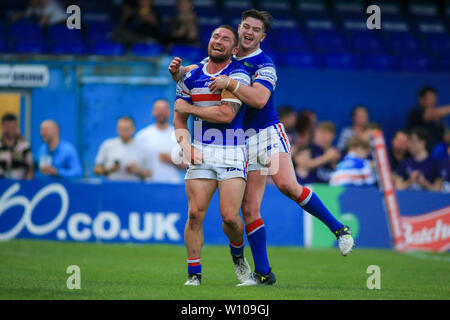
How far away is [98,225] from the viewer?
12336mm

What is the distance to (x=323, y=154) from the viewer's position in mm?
13602

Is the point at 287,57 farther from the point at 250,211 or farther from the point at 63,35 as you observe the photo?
the point at 250,211

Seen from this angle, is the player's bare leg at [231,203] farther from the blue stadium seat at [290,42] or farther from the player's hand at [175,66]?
the blue stadium seat at [290,42]

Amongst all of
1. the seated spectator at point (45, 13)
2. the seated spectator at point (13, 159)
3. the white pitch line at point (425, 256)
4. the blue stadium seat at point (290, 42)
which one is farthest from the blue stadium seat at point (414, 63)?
the seated spectator at point (13, 159)

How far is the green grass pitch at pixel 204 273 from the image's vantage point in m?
6.67

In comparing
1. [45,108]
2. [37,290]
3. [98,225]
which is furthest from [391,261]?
[45,108]

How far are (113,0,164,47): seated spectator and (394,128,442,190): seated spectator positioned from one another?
531cm

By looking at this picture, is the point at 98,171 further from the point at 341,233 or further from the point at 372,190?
the point at 341,233

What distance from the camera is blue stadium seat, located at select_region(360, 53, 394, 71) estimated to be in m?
16.6

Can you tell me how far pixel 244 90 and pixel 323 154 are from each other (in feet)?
22.1

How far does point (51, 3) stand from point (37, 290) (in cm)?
1036

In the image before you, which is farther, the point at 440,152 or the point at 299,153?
the point at 440,152

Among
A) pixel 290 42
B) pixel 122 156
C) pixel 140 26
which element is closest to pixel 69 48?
pixel 140 26
